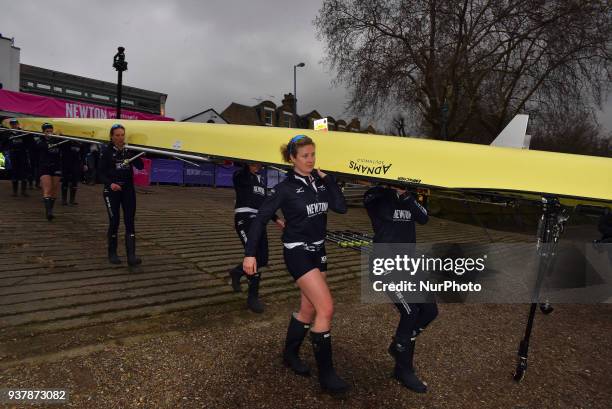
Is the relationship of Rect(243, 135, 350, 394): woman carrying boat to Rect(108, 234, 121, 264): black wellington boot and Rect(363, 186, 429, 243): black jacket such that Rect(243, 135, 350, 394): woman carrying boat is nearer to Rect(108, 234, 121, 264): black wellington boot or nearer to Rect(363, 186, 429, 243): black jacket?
Rect(363, 186, 429, 243): black jacket

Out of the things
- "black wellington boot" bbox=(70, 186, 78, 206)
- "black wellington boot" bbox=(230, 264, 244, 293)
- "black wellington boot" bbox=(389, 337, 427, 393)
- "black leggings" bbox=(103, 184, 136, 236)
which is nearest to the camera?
"black wellington boot" bbox=(389, 337, 427, 393)

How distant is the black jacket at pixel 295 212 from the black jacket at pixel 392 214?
0.57 meters

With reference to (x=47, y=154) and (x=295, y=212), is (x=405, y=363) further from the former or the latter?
(x=47, y=154)

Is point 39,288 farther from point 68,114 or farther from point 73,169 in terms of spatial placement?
point 68,114

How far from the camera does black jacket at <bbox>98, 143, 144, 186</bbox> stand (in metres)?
5.45

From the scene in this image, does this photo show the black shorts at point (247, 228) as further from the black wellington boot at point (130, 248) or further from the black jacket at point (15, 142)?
the black jacket at point (15, 142)

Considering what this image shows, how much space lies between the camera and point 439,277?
6.88 m

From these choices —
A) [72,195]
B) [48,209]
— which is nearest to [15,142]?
[72,195]

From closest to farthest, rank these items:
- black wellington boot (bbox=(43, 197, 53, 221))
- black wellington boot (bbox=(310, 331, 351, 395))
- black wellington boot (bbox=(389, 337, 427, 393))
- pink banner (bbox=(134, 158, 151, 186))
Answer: black wellington boot (bbox=(310, 331, 351, 395)) < black wellington boot (bbox=(389, 337, 427, 393)) < black wellington boot (bbox=(43, 197, 53, 221)) < pink banner (bbox=(134, 158, 151, 186))

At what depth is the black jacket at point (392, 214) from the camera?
11.1 ft

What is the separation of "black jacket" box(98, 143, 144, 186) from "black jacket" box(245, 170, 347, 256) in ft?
11.3

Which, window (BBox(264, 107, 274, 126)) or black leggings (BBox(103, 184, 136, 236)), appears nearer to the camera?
black leggings (BBox(103, 184, 136, 236))

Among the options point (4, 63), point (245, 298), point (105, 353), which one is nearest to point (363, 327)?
point (245, 298)

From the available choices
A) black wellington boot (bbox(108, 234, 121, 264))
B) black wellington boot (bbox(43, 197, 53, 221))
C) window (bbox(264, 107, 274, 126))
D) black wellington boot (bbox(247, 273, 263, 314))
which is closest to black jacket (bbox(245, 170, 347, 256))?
black wellington boot (bbox(247, 273, 263, 314))
